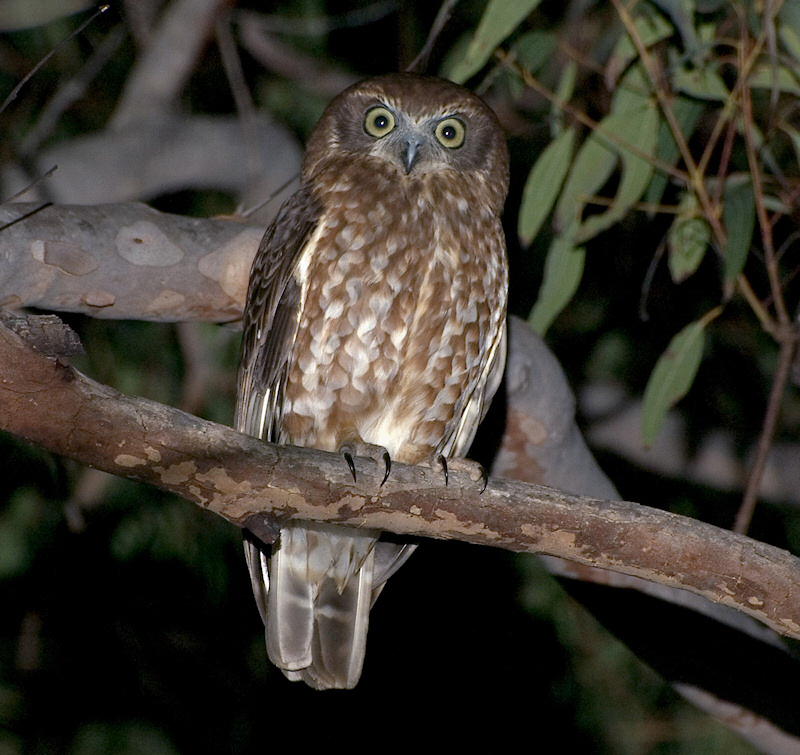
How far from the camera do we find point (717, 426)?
15.8 ft

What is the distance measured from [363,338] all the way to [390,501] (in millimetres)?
697

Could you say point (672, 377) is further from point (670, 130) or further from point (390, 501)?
point (390, 501)

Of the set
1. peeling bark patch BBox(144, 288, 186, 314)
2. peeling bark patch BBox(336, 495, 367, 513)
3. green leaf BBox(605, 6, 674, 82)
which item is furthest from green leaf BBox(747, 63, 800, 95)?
peeling bark patch BBox(336, 495, 367, 513)

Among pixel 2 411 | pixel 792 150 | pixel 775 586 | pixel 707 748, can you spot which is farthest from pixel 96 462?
pixel 707 748

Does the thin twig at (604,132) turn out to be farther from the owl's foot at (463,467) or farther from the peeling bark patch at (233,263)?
the owl's foot at (463,467)

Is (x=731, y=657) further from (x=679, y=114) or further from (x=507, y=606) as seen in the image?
(x=507, y=606)

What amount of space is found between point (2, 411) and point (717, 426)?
12.4 feet

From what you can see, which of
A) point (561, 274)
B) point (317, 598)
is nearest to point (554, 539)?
point (317, 598)

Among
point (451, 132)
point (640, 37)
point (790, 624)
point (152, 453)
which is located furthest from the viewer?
point (640, 37)

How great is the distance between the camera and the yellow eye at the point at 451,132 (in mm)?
3068

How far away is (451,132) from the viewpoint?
10.2ft

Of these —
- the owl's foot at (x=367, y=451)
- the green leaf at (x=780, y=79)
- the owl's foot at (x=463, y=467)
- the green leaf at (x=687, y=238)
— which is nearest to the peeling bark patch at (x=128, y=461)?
the owl's foot at (x=367, y=451)

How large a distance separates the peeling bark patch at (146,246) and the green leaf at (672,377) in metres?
1.56

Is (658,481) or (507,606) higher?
(658,481)
